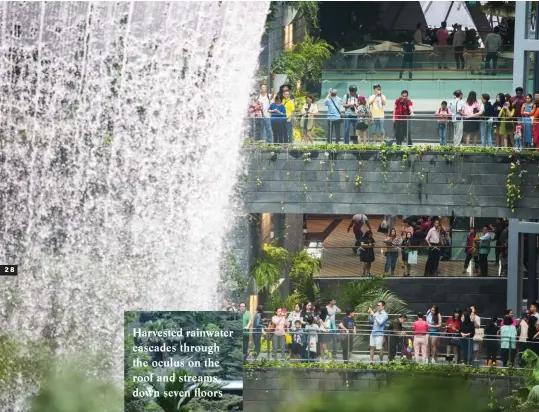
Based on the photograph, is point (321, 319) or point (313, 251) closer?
point (321, 319)

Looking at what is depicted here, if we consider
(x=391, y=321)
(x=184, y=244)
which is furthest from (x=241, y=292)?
(x=391, y=321)

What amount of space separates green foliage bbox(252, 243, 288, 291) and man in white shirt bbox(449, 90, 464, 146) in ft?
11.6

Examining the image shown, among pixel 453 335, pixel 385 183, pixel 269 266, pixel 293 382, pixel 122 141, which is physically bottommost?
pixel 293 382

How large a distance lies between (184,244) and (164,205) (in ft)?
2.31

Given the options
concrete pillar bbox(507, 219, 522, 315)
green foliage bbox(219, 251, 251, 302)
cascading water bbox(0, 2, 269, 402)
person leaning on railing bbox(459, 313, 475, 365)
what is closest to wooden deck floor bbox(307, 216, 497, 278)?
Result: concrete pillar bbox(507, 219, 522, 315)

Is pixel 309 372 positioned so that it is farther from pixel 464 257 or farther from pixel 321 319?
pixel 464 257

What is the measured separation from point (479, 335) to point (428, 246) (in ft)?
11.6

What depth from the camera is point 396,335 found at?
20.5m

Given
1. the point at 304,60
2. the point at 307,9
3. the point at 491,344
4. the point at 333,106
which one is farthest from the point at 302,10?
the point at 491,344

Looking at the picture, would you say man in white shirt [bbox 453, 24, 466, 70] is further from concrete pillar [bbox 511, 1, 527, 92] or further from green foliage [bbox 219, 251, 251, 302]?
green foliage [bbox 219, 251, 251, 302]

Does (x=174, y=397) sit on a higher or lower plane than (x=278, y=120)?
lower

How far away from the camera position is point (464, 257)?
23781mm

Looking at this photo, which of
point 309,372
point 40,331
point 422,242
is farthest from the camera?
point 422,242

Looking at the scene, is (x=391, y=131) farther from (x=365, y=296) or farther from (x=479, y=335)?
(x=479, y=335)
